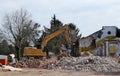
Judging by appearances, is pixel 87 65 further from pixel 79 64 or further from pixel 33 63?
pixel 33 63

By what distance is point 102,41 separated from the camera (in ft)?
241

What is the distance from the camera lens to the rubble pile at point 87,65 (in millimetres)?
41688

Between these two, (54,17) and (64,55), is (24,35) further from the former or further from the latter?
(64,55)

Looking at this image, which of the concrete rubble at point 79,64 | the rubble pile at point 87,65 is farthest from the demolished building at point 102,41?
the rubble pile at point 87,65

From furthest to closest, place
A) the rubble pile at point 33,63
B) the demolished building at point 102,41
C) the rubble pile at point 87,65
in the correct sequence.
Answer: the demolished building at point 102,41 < the rubble pile at point 33,63 < the rubble pile at point 87,65

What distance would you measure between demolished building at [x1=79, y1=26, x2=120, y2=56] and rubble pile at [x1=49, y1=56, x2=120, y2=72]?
2320 centimetres

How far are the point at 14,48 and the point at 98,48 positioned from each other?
1173 inches

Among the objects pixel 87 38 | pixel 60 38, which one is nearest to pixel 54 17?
pixel 60 38

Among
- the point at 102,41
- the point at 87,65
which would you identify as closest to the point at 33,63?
the point at 87,65

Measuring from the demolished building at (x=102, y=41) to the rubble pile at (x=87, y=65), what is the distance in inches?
913

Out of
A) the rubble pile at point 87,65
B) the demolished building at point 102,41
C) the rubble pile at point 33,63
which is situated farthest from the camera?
the demolished building at point 102,41

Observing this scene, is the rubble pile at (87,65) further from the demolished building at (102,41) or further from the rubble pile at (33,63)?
the demolished building at (102,41)

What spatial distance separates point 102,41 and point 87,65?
30607mm

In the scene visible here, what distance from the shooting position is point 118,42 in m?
68.4
